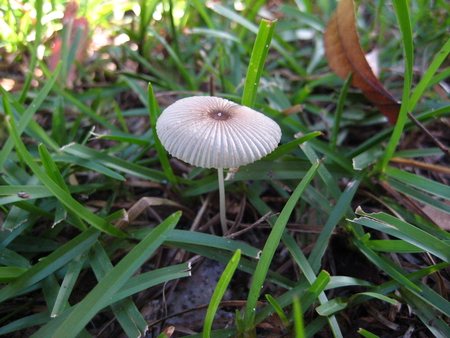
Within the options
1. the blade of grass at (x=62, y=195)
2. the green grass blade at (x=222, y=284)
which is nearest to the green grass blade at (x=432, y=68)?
the green grass blade at (x=222, y=284)

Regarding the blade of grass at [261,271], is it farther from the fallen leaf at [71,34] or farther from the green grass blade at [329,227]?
the fallen leaf at [71,34]

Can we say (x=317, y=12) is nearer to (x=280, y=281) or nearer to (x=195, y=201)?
(x=195, y=201)

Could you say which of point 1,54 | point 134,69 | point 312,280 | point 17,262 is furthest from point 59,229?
point 1,54

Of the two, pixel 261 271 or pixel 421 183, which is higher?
pixel 421 183

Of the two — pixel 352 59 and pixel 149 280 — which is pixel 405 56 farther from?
pixel 149 280

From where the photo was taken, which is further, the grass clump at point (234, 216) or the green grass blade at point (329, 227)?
the green grass blade at point (329, 227)

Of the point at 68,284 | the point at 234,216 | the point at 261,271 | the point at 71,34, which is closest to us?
the point at 261,271

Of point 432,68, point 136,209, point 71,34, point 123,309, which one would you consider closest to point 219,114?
point 136,209

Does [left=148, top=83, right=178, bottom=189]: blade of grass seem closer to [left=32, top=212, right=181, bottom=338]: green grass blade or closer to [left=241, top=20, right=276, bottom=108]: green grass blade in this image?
[left=241, top=20, right=276, bottom=108]: green grass blade
